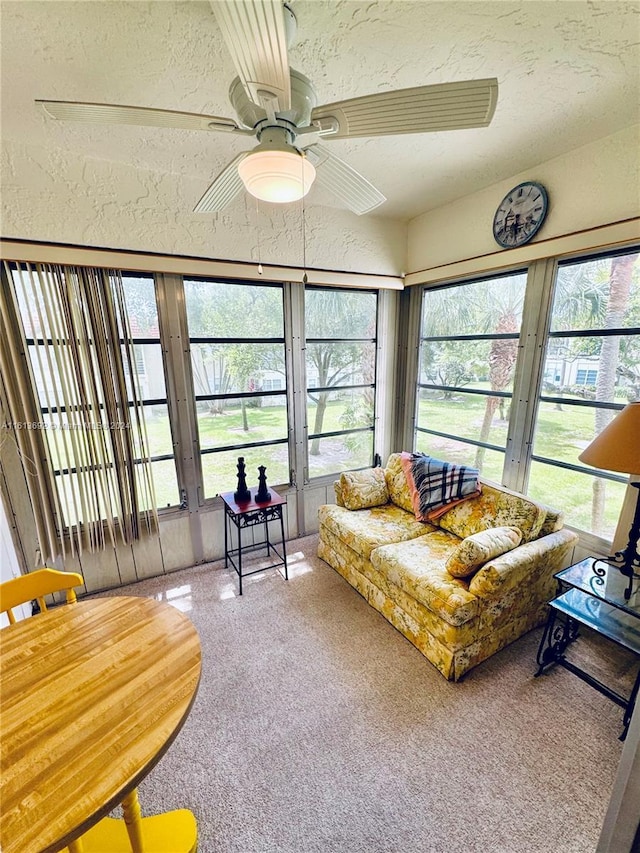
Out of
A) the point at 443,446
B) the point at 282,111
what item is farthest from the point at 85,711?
the point at 443,446

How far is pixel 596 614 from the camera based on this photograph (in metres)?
1.76

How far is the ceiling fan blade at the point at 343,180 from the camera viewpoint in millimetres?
1325

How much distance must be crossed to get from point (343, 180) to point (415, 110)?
0.48 m

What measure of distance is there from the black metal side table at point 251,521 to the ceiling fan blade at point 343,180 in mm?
1933

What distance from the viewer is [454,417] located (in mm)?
3096

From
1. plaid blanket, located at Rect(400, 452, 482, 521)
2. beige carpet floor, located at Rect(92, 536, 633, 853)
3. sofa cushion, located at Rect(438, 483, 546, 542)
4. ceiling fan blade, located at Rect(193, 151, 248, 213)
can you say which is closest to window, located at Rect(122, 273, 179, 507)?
ceiling fan blade, located at Rect(193, 151, 248, 213)

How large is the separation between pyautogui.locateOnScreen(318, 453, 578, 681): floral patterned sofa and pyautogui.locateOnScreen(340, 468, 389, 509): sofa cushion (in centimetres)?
3

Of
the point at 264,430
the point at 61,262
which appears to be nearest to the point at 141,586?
the point at 264,430

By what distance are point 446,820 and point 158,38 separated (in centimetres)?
307

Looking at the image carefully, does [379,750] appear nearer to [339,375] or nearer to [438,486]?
[438,486]

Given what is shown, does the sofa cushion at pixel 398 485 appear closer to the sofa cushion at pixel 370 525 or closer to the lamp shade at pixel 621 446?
the sofa cushion at pixel 370 525

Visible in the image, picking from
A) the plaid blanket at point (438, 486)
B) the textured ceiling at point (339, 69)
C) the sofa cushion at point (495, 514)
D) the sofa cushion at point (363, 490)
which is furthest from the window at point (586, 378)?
the sofa cushion at point (363, 490)

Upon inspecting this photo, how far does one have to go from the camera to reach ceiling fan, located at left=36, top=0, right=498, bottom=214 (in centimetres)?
84

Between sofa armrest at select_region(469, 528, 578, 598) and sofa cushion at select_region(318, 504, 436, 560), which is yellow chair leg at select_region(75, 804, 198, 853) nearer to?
sofa armrest at select_region(469, 528, 578, 598)
